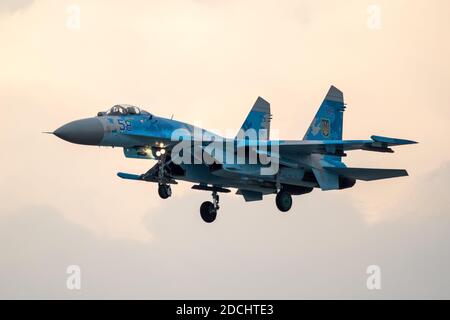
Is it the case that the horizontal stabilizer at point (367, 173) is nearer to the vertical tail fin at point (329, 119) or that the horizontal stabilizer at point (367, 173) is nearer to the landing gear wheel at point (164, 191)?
the vertical tail fin at point (329, 119)

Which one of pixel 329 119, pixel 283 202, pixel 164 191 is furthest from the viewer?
pixel 329 119

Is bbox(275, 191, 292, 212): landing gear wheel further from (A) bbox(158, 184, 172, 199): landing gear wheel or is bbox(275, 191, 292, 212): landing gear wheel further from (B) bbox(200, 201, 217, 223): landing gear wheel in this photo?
(A) bbox(158, 184, 172, 199): landing gear wheel

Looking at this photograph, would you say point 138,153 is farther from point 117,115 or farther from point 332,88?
point 332,88

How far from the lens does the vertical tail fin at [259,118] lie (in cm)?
5438

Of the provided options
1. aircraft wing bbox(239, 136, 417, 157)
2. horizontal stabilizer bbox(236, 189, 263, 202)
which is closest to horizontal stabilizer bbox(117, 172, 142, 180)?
aircraft wing bbox(239, 136, 417, 157)

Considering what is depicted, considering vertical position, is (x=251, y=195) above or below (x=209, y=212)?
above

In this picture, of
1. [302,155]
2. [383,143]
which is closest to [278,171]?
[302,155]

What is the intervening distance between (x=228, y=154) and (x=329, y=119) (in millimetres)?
5944

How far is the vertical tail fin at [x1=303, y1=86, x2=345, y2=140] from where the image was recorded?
5475cm

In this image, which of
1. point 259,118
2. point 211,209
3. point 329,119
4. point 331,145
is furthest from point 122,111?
point 329,119

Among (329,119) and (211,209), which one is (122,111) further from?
(329,119)

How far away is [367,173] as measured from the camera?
52688mm

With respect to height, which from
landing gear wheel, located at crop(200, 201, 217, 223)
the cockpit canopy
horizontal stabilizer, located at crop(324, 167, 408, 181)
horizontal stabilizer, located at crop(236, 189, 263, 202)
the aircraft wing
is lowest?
landing gear wheel, located at crop(200, 201, 217, 223)

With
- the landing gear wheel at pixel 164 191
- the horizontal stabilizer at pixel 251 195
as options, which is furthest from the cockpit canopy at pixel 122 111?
the horizontal stabilizer at pixel 251 195
